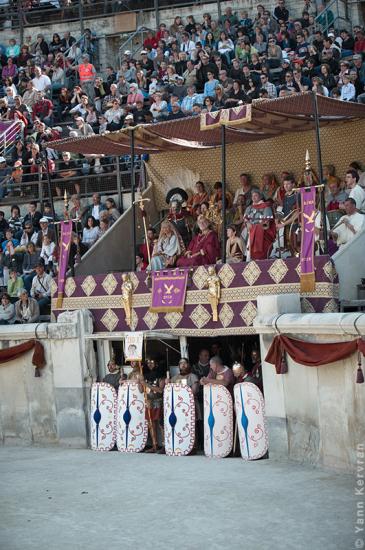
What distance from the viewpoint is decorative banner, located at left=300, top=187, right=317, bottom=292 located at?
16.9m

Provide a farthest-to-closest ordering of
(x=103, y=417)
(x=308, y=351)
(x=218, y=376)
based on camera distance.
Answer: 1. (x=103, y=417)
2. (x=218, y=376)
3. (x=308, y=351)

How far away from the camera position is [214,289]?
18203mm

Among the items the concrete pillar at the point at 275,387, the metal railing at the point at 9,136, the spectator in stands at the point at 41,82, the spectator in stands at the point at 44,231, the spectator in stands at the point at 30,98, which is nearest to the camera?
the concrete pillar at the point at 275,387

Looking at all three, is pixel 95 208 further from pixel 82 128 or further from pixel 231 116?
pixel 231 116

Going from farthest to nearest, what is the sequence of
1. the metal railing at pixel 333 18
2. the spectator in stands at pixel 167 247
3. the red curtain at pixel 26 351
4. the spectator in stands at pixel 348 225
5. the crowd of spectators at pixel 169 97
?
the metal railing at pixel 333 18, the crowd of spectators at pixel 169 97, the red curtain at pixel 26 351, the spectator in stands at pixel 167 247, the spectator in stands at pixel 348 225

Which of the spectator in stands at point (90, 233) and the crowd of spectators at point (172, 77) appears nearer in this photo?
the spectator in stands at point (90, 233)

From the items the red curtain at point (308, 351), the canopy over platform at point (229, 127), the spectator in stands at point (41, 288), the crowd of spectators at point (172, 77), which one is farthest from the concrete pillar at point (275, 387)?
the spectator in stands at point (41, 288)

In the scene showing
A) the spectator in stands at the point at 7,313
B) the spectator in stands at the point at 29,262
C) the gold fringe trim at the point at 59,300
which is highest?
the spectator in stands at the point at 29,262

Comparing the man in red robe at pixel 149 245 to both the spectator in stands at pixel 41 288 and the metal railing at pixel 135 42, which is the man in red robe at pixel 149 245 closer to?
the spectator in stands at pixel 41 288

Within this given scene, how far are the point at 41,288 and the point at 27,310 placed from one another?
922 millimetres

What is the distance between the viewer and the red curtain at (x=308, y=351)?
1493 centimetres

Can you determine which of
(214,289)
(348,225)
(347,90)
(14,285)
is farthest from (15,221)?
(348,225)

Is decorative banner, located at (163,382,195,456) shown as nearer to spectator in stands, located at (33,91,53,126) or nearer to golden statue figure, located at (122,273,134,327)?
golden statue figure, located at (122,273,134,327)

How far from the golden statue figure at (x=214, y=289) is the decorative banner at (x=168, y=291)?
60 cm
